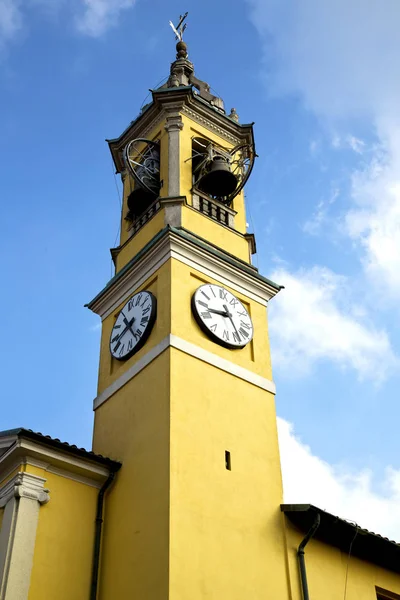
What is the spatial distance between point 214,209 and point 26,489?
25.9 ft

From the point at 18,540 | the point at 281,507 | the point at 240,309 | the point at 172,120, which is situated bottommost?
the point at 18,540

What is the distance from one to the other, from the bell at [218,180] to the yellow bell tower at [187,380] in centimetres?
3

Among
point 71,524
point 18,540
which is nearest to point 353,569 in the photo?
point 71,524

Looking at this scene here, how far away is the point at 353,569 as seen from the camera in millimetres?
14250

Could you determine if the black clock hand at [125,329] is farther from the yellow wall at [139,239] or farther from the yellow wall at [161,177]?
the yellow wall at [161,177]

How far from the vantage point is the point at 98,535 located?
43.1 feet

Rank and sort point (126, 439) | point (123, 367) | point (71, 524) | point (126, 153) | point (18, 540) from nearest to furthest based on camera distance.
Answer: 1. point (18, 540)
2. point (71, 524)
3. point (126, 439)
4. point (123, 367)
5. point (126, 153)

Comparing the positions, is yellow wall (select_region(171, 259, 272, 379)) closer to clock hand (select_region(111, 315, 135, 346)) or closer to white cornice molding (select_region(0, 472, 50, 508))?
clock hand (select_region(111, 315, 135, 346))

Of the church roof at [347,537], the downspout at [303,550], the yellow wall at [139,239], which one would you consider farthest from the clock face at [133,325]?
the downspout at [303,550]

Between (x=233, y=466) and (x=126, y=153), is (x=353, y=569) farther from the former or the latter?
(x=126, y=153)

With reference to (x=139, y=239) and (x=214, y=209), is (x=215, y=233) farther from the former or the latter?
(x=139, y=239)

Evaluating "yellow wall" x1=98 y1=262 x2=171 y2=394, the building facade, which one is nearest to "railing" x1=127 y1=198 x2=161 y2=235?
the building facade

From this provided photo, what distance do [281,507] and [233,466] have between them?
110 centimetres

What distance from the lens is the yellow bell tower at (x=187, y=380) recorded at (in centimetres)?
1221
